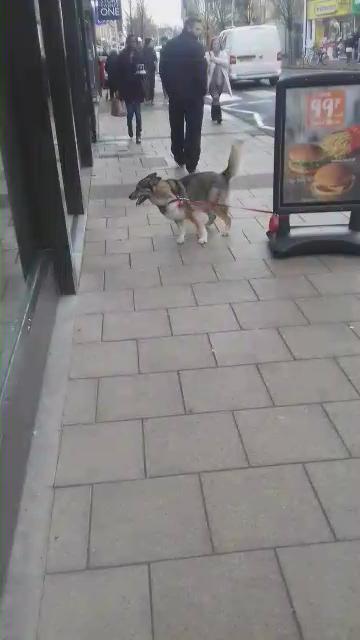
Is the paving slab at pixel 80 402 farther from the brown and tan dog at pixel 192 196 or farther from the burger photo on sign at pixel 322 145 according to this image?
the burger photo on sign at pixel 322 145

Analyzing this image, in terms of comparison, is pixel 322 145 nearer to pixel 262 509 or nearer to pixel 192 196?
pixel 192 196

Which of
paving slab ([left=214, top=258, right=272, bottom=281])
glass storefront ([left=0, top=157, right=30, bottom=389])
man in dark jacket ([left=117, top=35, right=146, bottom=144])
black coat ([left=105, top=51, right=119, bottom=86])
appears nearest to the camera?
glass storefront ([left=0, top=157, right=30, bottom=389])

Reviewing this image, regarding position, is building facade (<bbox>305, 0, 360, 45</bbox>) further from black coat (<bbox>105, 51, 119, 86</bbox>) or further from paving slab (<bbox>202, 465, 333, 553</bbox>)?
paving slab (<bbox>202, 465, 333, 553</bbox>)

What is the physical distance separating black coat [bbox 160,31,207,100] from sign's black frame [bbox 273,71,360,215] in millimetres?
3589

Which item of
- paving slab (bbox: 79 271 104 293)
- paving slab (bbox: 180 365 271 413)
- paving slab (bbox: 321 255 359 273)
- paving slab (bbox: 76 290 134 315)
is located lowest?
A: paving slab (bbox: 321 255 359 273)

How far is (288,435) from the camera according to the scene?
3.04 m

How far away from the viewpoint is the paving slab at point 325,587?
2.07 meters

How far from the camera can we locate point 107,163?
33.2 feet

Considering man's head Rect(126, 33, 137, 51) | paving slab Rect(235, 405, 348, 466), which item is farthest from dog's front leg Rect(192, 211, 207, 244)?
man's head Rect(126, 33, 137, 51)

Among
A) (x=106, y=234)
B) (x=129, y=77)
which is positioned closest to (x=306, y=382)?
(x=106, y=234)

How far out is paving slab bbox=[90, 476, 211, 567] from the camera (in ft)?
7.86

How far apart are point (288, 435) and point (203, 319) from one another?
1.47 metres

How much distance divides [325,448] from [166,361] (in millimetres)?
1230

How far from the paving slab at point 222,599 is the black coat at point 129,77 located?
10219mm
